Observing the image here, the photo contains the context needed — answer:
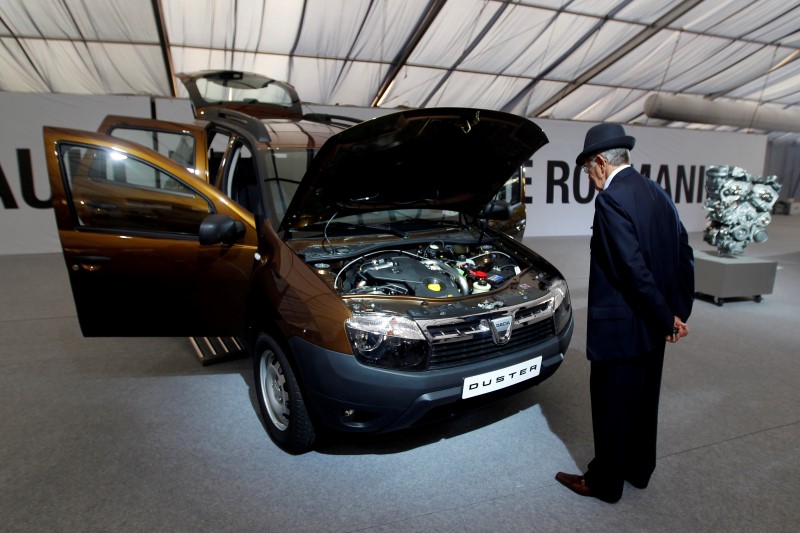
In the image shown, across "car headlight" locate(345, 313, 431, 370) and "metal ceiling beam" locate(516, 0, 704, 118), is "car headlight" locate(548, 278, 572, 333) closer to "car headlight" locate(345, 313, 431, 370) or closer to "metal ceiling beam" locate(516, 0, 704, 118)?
"car headlight" locate(345, 313, 431, 370)

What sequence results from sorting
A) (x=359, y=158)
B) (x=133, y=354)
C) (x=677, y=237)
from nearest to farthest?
1. (x=677, y=237)
2. (x=359, y=158)
3. (x=133, y=354)

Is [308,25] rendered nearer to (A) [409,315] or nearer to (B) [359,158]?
(B) [359,158]

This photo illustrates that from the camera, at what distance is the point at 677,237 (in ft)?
5.57

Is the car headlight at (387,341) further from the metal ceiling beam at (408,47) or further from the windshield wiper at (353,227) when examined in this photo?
the metal ceiling beam at (408,47)

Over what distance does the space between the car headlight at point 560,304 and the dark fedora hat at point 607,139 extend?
79cm

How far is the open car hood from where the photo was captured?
2.13 meters

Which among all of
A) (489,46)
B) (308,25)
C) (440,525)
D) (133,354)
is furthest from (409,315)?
(489,46)

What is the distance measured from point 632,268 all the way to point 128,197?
98.8 inches

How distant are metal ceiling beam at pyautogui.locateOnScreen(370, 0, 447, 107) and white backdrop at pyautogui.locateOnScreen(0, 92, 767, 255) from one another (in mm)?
928

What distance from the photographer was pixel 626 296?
1.66 meters

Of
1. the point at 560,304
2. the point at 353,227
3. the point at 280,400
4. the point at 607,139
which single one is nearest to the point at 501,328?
the point at 560,304

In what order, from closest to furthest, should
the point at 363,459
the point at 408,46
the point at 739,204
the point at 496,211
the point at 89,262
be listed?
1. the point at 363,459
2. the point at 89,262
3. the point at 496,211
4. the point at 739,204
5. the point at 408,46

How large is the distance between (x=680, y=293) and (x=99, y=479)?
2538mm

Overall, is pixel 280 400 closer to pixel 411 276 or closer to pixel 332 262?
pixel 332 262
